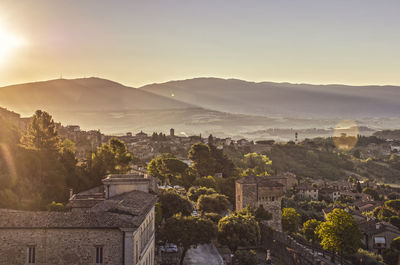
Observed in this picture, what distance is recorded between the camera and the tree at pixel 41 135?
33781 millimetres

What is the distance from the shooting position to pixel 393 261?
112ft

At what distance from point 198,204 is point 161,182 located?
1247cm

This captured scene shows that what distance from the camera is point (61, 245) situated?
17.1 meters

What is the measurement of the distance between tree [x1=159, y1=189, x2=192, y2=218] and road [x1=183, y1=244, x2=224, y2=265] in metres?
2.84

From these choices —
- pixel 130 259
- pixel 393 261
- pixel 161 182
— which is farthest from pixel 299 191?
pixel 130 259

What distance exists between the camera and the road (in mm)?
26547

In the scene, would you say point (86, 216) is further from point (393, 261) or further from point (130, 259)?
point (393, 261)

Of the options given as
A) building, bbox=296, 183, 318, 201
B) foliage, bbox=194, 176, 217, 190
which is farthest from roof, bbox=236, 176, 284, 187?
building, bbox=296, 183, 318, 201

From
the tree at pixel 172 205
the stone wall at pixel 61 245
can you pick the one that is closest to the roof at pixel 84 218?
the stone wall at pixel 61 245

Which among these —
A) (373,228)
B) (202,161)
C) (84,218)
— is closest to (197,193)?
(202,161)

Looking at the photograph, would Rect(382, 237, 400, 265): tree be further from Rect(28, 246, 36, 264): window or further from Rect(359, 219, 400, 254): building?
Rect(28, 246, 36, 264): window

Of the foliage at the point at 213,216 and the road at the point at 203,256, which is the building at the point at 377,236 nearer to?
the foliage at the point at 213,216

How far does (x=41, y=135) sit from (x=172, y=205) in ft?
35.5

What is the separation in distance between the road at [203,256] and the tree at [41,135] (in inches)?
512
